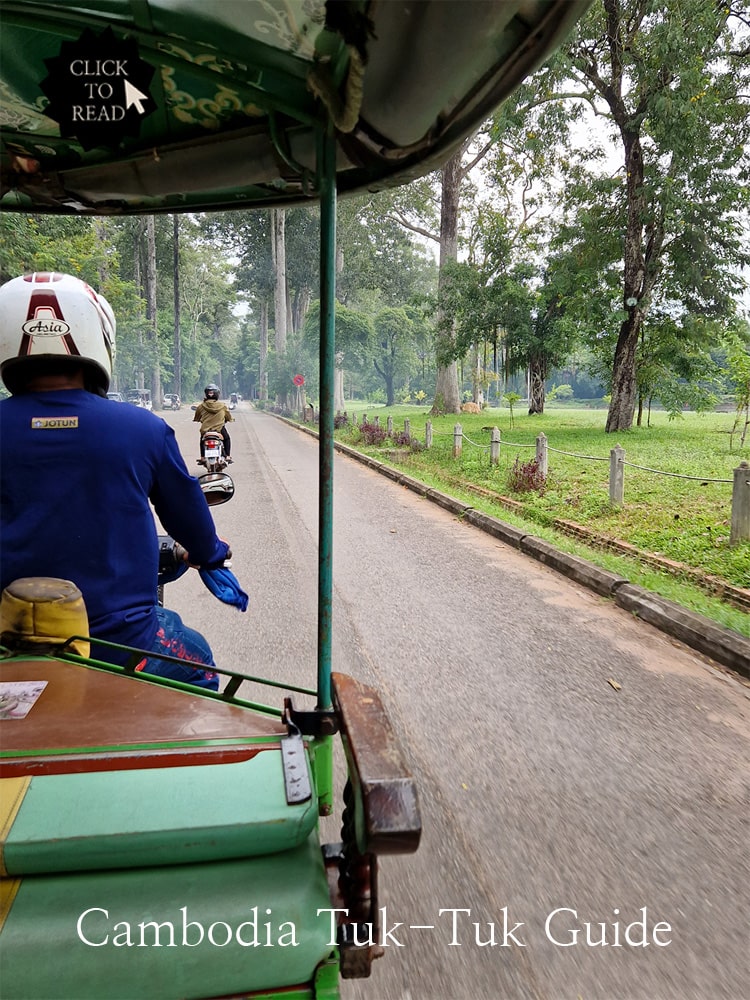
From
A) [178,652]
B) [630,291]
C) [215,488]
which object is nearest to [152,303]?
[630,291]

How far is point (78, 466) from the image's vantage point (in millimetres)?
1682

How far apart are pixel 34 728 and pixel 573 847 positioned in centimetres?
200

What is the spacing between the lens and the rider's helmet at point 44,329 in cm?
173

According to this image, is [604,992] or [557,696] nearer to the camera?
[604,992]

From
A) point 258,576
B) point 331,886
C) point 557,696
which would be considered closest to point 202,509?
point 331,886

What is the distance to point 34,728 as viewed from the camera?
1364 mm

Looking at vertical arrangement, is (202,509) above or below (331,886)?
above

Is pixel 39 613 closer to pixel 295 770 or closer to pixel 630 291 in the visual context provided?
pixel 295 770

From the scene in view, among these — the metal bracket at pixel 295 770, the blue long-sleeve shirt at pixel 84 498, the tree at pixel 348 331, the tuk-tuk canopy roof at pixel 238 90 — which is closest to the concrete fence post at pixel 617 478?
the tuk-tuk canopy roof at pixel 238 90

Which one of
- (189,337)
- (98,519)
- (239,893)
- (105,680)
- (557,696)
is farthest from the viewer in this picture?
(189,337)

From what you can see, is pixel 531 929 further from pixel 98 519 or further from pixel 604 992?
pixel 98 519

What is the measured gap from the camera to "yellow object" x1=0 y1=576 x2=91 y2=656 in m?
1.53

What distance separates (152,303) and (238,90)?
45.2 metres

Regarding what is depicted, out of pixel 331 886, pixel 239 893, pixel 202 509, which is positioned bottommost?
pixel 331 886
